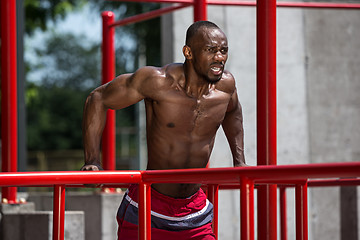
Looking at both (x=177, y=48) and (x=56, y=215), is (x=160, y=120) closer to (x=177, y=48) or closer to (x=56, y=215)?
(x=56, y=215)

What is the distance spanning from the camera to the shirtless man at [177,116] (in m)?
3.12

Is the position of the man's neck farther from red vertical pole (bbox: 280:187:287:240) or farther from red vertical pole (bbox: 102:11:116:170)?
red vertical pole (bbox: 102:11:116:170)

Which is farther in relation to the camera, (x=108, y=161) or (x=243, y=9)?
(x=243, y=9)

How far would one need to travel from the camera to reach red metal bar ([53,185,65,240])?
100 inches

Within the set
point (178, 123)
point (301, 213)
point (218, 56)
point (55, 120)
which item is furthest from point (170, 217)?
point (55, 120)

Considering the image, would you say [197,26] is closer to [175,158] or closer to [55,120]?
[175,158]

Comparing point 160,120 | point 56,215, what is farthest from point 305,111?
point 56,215

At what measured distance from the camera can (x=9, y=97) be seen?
15.4 feet

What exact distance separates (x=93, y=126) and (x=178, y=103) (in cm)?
40

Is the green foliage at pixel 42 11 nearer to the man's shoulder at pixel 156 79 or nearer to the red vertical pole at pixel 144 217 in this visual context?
the man's shoulder at pixel 156 79

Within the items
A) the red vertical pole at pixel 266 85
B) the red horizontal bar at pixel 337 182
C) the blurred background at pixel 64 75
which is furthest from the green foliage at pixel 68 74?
the red vertical pole at pixel 266 85

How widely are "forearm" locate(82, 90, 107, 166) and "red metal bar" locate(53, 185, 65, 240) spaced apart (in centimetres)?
47

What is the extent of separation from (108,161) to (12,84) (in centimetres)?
162

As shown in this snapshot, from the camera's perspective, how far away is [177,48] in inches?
271
